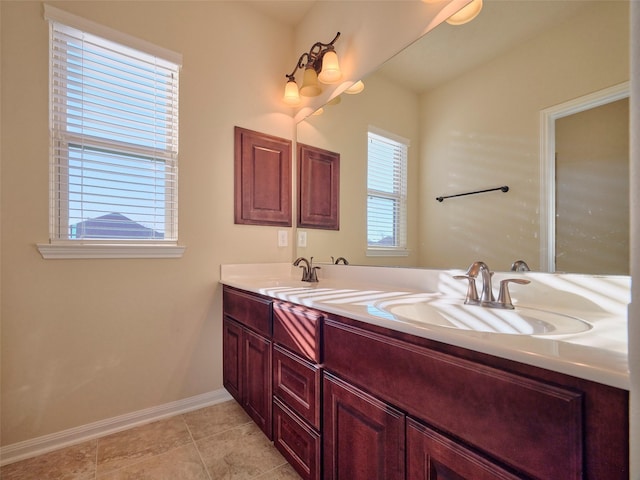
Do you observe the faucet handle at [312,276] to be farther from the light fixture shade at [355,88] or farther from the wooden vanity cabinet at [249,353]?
the light fixture shade at [355,88]

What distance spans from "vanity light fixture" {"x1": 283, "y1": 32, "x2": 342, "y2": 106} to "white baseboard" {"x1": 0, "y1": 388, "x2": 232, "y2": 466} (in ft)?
6.98

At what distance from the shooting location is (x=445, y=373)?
0.70 meters

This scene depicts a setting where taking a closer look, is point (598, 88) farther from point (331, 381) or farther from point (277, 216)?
point (277, 216)

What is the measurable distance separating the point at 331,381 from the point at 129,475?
113 centimetres

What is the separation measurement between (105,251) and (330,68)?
1.68 metres

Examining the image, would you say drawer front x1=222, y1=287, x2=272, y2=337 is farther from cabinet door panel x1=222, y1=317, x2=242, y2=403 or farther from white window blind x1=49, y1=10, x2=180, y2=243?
white window blind x1=49, y1=10, x2=180, y2=243

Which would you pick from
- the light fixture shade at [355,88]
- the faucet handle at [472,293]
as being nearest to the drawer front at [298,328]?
the faucet handle at [472,293]

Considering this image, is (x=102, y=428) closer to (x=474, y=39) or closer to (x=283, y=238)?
(x=283, y=238)

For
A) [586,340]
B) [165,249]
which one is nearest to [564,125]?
[586,340]

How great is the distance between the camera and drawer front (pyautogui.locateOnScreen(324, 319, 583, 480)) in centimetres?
52

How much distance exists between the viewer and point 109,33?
5.52ft

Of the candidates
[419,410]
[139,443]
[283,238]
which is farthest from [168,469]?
[283,238]

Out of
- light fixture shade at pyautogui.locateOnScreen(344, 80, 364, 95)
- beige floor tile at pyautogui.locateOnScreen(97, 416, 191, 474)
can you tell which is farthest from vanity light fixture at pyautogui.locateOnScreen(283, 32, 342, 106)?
beige floor tile at pyautogui.locateOnScreen(97, 416, 191, 474)

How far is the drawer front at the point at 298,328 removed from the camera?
1.13 meters
